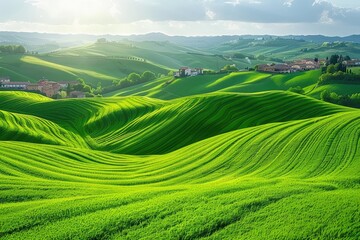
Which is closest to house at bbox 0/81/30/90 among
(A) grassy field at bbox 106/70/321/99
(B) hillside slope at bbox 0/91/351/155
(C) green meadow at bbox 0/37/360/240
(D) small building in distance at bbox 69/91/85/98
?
(D) small building in distance at bbox 69/91/85/98

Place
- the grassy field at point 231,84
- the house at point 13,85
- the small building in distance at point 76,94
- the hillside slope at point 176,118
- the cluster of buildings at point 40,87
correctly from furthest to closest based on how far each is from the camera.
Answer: the house at point 13,85 → the cluster of buildings at point 40,87 → the small building in distance at point 76,94 → the grassy field at point 231,84 → the hillside slope at point 176,118

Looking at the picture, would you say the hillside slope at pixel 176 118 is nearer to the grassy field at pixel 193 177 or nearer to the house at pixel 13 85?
the grassy field at pixel 193 177

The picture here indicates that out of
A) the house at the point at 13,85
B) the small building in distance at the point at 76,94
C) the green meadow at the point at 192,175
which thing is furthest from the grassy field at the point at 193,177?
the house at the point at 13,85

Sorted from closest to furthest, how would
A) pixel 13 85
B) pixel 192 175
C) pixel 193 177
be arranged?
pixel 193 177
pixel 192 175
pixel 13 85

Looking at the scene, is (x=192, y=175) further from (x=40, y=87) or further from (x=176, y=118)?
(x=40, y=87)

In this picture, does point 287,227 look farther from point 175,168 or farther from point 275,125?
point 275,125

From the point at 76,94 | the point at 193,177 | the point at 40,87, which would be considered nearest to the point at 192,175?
the point at 193,177

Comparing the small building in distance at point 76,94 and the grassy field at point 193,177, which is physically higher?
the grassy field at point 193,177

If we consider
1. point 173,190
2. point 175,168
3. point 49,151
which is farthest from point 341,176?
point 49,151
